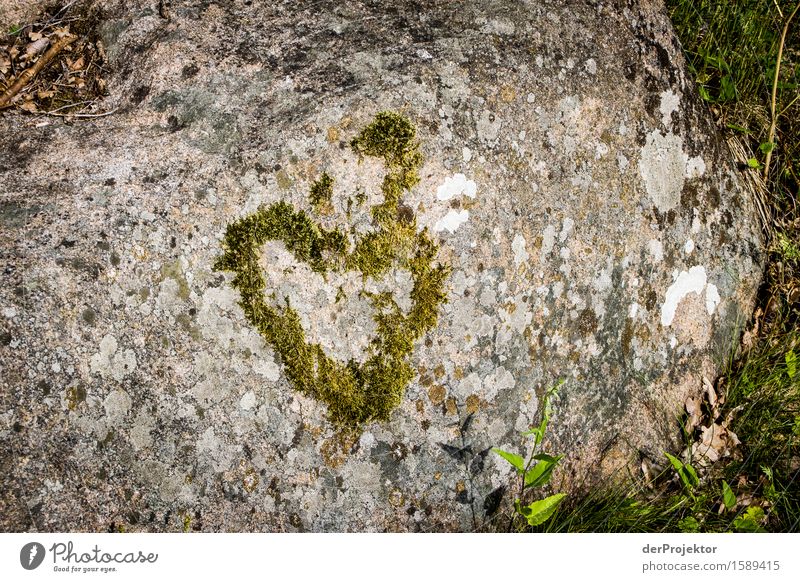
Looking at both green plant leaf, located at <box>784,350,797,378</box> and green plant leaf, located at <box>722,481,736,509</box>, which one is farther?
green plant leaf, located at <box>784,350,797,378</box>

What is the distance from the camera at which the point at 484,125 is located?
2.49 meters

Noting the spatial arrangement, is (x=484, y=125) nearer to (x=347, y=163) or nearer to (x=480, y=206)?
(x=480, y=206)

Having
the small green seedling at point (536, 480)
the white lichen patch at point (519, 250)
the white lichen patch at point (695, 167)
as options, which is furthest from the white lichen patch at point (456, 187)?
the white lichen patch at point (695, 167)

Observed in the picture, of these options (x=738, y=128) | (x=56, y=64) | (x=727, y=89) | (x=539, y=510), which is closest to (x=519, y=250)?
(x=539, y=510)

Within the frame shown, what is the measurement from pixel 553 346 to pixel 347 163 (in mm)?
1204

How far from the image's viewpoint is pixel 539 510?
251 cm

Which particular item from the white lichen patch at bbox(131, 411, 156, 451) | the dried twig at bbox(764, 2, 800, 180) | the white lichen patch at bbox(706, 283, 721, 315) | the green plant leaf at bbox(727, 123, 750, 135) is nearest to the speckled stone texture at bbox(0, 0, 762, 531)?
the white lichen patch at bbox(131, 411, 156, 451)

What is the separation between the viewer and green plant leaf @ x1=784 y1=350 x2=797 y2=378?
3121 mm

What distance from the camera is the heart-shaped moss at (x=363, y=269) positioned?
232cm
